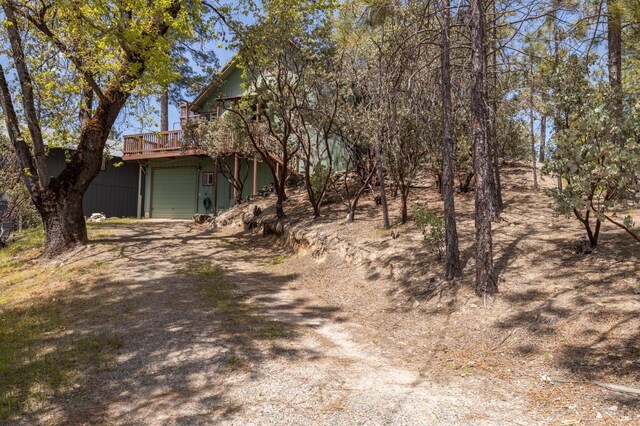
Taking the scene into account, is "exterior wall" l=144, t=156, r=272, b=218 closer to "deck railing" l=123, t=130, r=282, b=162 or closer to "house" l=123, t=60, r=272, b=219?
"house" l=123, t=60, r=272, b=219

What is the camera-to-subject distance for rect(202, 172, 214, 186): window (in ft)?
76.5

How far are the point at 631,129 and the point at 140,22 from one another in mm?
9896

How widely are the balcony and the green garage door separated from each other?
6.22ft

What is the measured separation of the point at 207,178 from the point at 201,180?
0.40 metres

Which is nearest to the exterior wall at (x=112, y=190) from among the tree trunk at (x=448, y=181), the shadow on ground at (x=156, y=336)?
the shadow on ground at (x=156, y=336)

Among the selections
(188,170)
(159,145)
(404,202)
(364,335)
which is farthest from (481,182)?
(188,170)

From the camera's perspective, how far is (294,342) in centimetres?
553

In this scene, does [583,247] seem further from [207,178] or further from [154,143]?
[154,143]

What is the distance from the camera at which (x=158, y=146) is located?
22.8 meters

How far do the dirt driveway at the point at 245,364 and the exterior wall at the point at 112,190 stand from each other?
17862 millimetres

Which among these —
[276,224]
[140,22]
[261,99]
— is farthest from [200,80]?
[276,224]

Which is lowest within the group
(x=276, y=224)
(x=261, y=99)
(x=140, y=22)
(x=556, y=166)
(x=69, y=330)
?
(x=69, y=330)

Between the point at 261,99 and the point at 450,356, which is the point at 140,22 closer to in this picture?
the point at 261,99

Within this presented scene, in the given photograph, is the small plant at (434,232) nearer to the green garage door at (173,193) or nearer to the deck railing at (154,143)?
the deck railing at (154,143)
